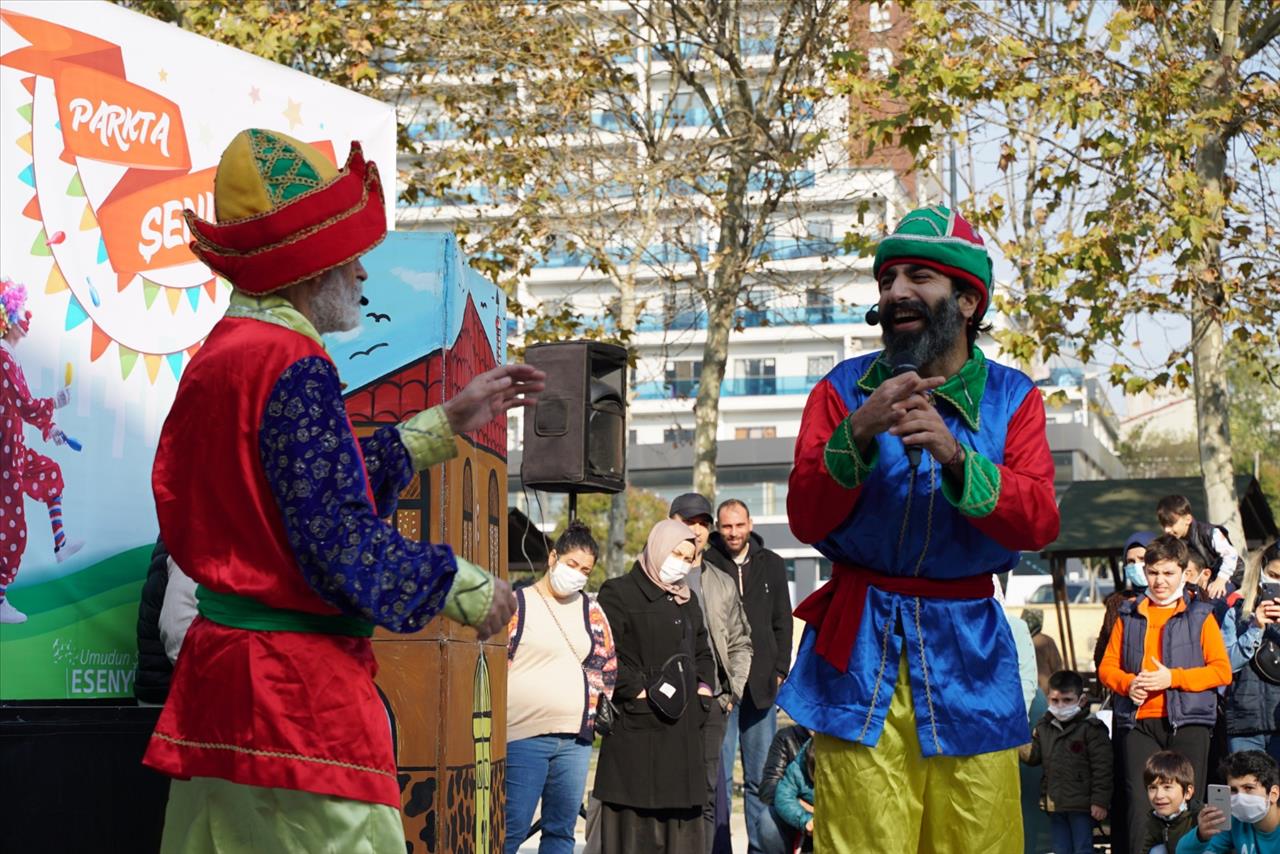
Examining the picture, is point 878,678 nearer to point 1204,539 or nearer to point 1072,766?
point 1072,766

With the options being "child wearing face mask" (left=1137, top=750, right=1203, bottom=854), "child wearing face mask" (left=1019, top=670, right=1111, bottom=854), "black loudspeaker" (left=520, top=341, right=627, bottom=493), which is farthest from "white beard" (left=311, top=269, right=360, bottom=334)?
"child wearing face mask" (left=1019, top=670, right=1111, bottom=854)

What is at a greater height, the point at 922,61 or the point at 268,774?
the point at 922,61

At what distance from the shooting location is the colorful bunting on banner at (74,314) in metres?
5.36

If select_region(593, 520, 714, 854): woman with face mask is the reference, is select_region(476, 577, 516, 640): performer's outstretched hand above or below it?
above

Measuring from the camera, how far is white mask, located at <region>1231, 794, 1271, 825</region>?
7.87 meters

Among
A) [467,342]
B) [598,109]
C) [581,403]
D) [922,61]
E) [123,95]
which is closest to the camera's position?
[123,95]

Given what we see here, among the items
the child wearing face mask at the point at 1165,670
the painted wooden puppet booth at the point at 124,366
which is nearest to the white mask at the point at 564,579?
the painted wooden puppet booth at the point at 124,366

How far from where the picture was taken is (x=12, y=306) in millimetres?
5184

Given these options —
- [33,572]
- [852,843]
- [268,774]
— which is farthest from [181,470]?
[33,572]

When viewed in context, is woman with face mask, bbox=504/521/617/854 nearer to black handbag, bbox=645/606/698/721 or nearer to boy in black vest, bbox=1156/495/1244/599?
black handbag, bbox=645/606/698/721

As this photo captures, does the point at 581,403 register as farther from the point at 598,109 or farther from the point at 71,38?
the point at 598,109

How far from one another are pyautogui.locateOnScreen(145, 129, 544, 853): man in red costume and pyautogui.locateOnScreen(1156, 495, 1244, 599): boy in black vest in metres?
7.52

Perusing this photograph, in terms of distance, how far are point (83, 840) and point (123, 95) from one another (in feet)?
7.85

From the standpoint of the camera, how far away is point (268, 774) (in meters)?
3.10
